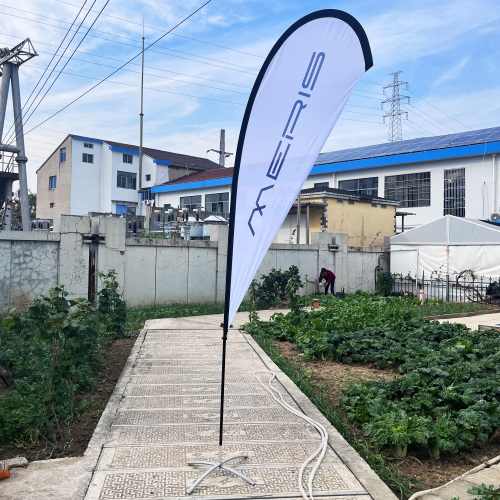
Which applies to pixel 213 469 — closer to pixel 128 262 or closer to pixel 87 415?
pixel 87 415

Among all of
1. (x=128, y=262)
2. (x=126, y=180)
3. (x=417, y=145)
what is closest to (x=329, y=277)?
(x=128, y=262)

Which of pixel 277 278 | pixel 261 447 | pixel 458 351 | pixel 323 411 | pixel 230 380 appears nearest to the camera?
pixel 261 447

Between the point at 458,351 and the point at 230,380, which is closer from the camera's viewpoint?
the point at 230,380

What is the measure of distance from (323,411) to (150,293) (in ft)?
33.0

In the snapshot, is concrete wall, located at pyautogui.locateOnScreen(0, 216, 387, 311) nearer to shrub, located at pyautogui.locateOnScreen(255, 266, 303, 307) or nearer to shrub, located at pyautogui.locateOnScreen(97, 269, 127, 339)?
shrub, located at pyautogui.locateOnScreen(255, 266, 303, 307)

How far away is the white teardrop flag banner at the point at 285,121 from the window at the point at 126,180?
1826 inches

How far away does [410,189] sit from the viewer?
33188mm

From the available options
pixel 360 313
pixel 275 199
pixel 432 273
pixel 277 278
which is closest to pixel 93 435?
pixel 275 199

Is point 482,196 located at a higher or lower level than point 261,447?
higher

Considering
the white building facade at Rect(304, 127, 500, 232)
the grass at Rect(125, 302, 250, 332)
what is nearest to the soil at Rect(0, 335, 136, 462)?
the grass at Rect(125, 302, 250, 332)

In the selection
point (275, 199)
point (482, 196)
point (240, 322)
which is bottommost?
point (240, 322)

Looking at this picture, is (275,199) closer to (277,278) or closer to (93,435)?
(93,435)

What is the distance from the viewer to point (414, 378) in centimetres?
651

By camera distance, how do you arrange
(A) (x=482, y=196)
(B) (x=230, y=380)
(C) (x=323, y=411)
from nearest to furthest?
(C) (x=323, y=411), (B) (x=230, y=380), (A) (x=482, y=196)
